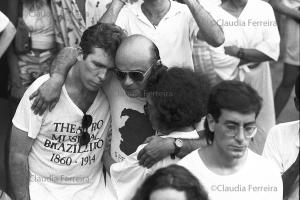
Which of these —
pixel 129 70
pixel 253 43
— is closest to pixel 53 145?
pixel 129 70

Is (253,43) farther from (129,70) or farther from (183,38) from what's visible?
(129,70)

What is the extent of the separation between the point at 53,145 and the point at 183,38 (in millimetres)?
1000

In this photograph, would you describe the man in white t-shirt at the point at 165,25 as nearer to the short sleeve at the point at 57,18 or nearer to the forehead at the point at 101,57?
the forehead at the point at 101,57

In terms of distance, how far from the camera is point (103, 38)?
13.7 ft

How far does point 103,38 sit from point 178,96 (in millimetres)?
606

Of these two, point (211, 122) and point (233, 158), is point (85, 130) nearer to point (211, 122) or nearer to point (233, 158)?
point (211, 122)

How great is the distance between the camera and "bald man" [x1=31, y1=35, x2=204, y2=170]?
3.85 meters

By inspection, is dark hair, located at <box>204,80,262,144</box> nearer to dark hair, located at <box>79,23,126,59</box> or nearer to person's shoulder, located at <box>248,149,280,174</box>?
person's shoulder, located at <box>248,149,280,174</box>

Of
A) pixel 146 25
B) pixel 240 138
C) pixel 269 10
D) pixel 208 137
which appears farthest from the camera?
pixel 269 10

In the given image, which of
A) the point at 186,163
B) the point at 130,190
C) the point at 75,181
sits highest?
the point at 186,163

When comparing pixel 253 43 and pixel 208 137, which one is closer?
pixel 208 137

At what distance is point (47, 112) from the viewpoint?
4211mm

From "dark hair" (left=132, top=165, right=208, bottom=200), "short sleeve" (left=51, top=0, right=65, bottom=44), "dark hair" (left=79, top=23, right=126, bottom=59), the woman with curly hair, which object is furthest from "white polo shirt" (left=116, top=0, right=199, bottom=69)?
"dark hair" (left=132, top=165, right=208, bottom=200)

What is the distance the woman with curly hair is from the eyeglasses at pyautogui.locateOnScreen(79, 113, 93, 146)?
426mm
